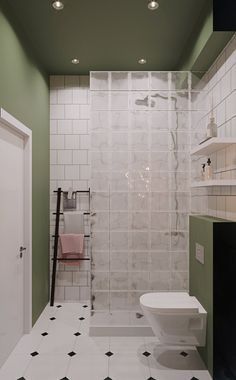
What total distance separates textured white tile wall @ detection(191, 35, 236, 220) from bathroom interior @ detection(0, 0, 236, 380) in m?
0.02

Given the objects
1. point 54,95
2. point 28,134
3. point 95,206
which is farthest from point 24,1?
point 95,206

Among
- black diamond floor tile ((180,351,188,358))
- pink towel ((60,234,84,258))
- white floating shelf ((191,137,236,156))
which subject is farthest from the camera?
pink towel ((60,234,84,258))

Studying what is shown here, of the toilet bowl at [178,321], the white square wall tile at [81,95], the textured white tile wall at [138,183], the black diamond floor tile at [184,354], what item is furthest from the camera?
the white square wall tile at [81,95]

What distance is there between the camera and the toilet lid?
2.16m

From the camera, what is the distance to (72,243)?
11.6ft

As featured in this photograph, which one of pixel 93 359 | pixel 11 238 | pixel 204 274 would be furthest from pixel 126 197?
pixel 93 359

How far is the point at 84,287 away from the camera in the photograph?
3672mm

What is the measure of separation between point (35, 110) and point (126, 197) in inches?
53.8

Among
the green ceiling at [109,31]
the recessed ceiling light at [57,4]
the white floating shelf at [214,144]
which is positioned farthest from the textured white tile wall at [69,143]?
the white floating shelf at [214,144]

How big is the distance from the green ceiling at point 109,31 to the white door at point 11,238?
104 cm

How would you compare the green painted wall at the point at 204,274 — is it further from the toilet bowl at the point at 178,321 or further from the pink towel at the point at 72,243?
the pink towel at the point at 72,243

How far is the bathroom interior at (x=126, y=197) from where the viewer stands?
86.5 inches

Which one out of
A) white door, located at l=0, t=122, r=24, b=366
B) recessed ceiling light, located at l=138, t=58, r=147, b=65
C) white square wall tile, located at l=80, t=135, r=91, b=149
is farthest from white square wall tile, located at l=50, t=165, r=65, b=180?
recessed ceiling light, located at l=138, t=58, r=147, b=65

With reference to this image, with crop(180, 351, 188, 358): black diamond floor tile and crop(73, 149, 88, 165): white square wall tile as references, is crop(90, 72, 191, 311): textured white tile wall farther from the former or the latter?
crop(73, 149, 88, 165): white square wall tile
